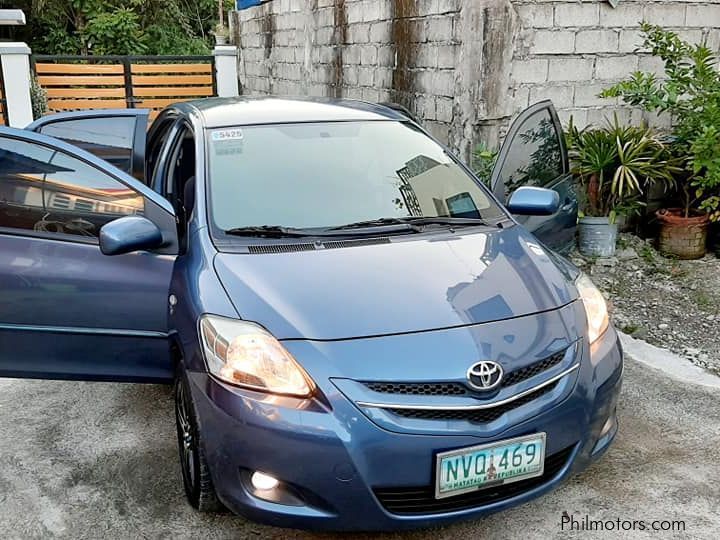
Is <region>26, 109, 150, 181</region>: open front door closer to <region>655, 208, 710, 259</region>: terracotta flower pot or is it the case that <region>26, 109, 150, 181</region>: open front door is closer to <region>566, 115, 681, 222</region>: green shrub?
<region>566, 115, 681, 222</region>: green shrub

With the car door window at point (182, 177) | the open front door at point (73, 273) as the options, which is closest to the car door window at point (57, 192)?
the open front door at point (73, 273)

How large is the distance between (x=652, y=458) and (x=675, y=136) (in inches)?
149

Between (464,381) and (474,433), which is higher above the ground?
(464,381)

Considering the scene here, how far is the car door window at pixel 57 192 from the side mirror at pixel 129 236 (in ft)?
0.90

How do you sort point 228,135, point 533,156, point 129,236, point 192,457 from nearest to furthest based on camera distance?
point 192,457, point 129,236, point 228,135, point 533,156

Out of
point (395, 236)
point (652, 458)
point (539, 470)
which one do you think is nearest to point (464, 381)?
point (539, 470)

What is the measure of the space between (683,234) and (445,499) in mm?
4457

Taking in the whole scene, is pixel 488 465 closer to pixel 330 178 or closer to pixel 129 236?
pixel 330 178

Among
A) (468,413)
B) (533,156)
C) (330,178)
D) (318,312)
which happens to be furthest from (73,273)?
(533,156)

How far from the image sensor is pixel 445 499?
7.43ft

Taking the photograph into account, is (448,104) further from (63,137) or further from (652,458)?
(652,458)

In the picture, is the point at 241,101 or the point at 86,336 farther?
the point at 241,101

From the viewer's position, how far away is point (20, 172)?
3.25 meters

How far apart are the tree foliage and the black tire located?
15626 millimetres
